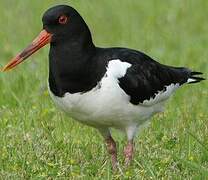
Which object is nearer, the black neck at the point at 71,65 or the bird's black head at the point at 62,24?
the black neck at the point at 71,65

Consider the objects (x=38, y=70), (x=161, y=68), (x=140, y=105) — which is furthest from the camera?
(x=38, y=70)

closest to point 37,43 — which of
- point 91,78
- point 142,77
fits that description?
point 91,78

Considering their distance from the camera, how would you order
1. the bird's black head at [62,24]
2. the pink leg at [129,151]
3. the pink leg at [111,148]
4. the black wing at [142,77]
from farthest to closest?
the pink leg at [111,148] → the pink leg at [129,151] → the black wing at [142,77] → the bird's black head at [62,24]

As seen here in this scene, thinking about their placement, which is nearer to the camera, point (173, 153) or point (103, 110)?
point (103, 110)

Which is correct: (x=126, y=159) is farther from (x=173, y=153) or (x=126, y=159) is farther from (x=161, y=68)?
(x=161, y=68)

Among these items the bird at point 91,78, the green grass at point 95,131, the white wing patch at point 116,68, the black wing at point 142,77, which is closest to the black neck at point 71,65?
the bird at point 91,78

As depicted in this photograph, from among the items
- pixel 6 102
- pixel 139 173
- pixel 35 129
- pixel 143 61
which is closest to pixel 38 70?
pixel 6 102

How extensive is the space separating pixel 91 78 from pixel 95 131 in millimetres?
1837

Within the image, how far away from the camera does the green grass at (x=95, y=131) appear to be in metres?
7.90

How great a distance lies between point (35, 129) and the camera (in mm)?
9172

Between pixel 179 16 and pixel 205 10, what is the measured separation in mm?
460

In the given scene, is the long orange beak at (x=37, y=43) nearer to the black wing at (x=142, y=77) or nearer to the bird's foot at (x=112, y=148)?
the black wing at (x=142, y=77)

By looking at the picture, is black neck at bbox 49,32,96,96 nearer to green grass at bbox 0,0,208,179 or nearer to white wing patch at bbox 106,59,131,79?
white wing patch at bbox 106,59,131,79

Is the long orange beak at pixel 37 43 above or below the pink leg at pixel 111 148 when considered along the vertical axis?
above
